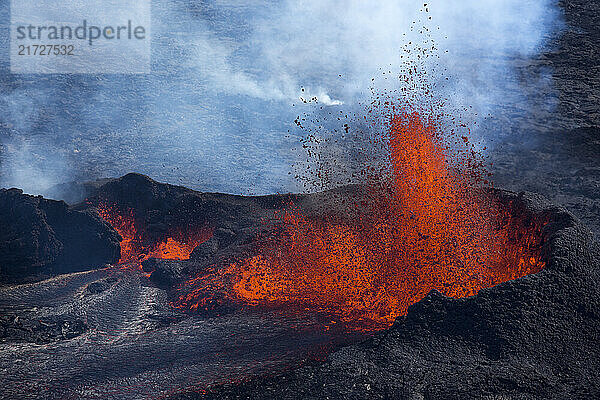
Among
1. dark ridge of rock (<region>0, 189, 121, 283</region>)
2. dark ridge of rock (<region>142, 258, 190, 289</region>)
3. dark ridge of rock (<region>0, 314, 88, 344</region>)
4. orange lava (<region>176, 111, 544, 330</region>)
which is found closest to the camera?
dark ridge of rock (<region>0, 314, 88, 344</region>)

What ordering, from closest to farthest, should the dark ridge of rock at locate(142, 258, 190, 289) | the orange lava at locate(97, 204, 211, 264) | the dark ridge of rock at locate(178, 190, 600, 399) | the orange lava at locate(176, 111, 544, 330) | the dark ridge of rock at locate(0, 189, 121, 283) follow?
the dark ridge of rock at locate(178, 190, 600, 399)
the orange lava at locate(176, 111, 544, 330)
the dark ridge of rock at locate(142, 258, 190, 289)
the dark ridge of rock at locate(0, 189, 121, 283)
the orange lava at locate(97, 204, 211, 264)

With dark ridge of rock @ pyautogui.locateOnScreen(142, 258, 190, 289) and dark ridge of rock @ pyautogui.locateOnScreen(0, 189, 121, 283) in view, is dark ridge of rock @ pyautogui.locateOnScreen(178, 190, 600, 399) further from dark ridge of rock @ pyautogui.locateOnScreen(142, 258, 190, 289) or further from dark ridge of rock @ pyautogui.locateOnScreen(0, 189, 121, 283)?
dark ridge of rock @ pyautogui.locateOnScreen(0, 189, 121, 283)

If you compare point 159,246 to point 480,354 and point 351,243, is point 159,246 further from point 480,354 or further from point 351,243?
point 480,354

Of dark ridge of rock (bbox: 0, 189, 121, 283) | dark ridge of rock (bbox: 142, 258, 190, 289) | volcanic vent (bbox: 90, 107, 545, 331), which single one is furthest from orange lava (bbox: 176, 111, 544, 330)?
dark ridge of rock (bbox: 0, 189, 121, 283)

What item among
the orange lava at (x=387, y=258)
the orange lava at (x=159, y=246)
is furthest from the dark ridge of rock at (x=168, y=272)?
the orange lava at (x=159, y=246)

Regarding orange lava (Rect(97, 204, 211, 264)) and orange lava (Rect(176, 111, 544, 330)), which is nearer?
orange lava (Rect(176, 111, 544, 330))

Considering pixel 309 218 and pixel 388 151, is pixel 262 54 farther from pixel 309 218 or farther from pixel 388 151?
pixel 309 218
